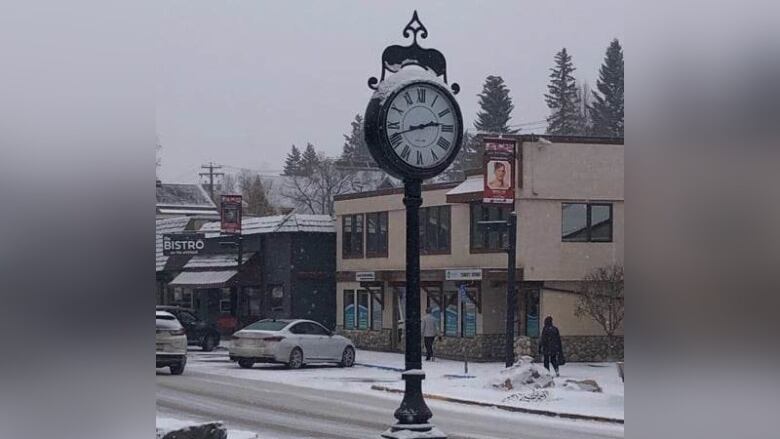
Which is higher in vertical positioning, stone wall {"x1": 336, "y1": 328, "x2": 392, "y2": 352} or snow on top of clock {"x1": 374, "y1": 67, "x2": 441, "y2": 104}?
snow on top of clock {"x1": 374, "y1": 67, "x2": 441, "y2": 104}

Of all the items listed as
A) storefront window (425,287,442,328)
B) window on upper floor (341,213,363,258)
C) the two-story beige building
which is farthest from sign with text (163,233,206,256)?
storefront window (425,287,442,328)

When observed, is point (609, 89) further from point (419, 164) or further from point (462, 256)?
point (419, 164)

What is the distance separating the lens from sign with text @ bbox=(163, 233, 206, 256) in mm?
32375

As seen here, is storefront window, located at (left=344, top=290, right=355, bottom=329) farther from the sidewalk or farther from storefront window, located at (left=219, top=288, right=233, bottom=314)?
the sidewalk

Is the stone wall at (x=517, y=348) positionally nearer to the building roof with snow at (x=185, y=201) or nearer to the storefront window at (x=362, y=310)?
the storefront window at (x=362, y=310)

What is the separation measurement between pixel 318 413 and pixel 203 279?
18.4 metres

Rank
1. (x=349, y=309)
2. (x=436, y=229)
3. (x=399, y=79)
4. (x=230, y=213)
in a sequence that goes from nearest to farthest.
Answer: (x=399, y=79) < (x=436, y=229) < (x=349, y=309) < (x=230, y=213)

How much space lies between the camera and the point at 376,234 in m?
29.7

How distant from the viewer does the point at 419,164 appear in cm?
591

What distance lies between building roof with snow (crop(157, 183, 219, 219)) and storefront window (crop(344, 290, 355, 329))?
38.9 feet

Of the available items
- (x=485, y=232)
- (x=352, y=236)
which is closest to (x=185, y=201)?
(x=352, y=236)

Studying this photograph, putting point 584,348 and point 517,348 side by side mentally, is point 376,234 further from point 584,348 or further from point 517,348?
point 584,348
